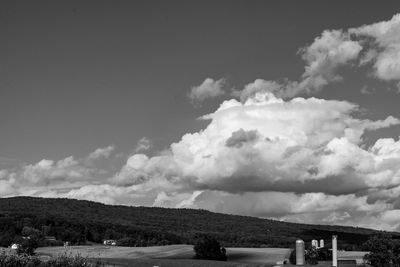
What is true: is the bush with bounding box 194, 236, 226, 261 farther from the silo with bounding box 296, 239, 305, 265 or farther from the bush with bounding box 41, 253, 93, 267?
the bush with bounding box 41, 253, 93, 267

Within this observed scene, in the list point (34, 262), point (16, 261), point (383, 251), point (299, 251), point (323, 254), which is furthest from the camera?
point (323, 254)

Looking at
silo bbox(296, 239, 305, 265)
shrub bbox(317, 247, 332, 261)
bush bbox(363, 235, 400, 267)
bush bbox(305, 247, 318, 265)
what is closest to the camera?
silo bbox(296, 239, 305, 265)

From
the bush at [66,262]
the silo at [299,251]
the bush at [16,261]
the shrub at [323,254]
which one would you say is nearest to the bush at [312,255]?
the shrub at [323,254]

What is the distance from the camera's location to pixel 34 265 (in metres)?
56.5

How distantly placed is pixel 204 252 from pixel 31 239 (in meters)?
39.9

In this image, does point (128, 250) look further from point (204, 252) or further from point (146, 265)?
point (146, 265)

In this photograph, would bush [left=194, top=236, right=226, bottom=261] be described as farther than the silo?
Yes

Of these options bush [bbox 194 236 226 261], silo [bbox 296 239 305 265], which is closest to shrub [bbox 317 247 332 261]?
bush [bbox 194 236 226 261]

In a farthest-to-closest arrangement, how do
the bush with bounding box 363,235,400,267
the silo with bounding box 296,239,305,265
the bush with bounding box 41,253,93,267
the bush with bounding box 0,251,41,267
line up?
1. the bush with bounding box 363,235,400,267
2. the silo with bounding box 296,239,305,265
3. the bush with bounding box 41,253,93,267
4. the bush with bounding box 0,251,41,267

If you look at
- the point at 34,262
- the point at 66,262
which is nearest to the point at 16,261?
the point at 34,262

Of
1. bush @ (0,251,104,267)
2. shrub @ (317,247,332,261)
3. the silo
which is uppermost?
shrub @ (317,247,332,261)

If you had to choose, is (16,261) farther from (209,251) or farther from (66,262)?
(209,251)

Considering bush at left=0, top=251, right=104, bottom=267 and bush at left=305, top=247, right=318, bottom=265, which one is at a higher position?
bush at left=305, top=247, right=318, bottom=265

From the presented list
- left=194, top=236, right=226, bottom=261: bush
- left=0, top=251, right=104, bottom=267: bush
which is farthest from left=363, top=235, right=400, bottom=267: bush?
left=0, top=251, right=104, bottom=267: bush
